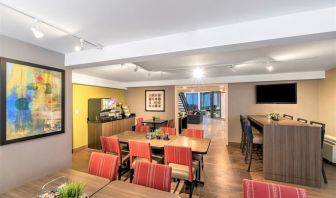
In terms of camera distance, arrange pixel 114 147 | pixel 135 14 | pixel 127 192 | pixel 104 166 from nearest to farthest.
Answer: pixel 127 192, pixel 135 14, pixel 104 166, pixel 114 147

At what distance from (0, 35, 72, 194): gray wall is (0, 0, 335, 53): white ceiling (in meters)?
Result: 0.21

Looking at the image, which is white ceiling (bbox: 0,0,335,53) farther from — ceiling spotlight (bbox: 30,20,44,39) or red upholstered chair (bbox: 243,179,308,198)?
red upholstered chair (bbox: 243,179,308,198)

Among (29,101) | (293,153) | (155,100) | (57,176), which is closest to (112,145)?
(57,176)

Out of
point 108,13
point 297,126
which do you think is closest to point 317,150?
point 297,126

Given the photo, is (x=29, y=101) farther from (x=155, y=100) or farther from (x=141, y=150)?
(x=155, y=100)

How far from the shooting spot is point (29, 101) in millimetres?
2141

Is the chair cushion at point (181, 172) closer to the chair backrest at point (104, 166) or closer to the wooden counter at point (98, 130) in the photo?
the chair backrest at point (104, 166)

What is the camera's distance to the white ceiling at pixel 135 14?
4.49 ft

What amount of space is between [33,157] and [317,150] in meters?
4.42

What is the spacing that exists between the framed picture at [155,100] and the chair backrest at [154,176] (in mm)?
4835

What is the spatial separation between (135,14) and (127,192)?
1.59 metres

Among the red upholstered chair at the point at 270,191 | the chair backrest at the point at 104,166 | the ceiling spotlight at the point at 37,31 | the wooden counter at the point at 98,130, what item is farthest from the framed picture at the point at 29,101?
the red upholstered chair at the point at 270,191

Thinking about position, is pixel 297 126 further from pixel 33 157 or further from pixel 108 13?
pixel 33 157

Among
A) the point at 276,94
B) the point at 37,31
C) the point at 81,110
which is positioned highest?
the point at 37,31
